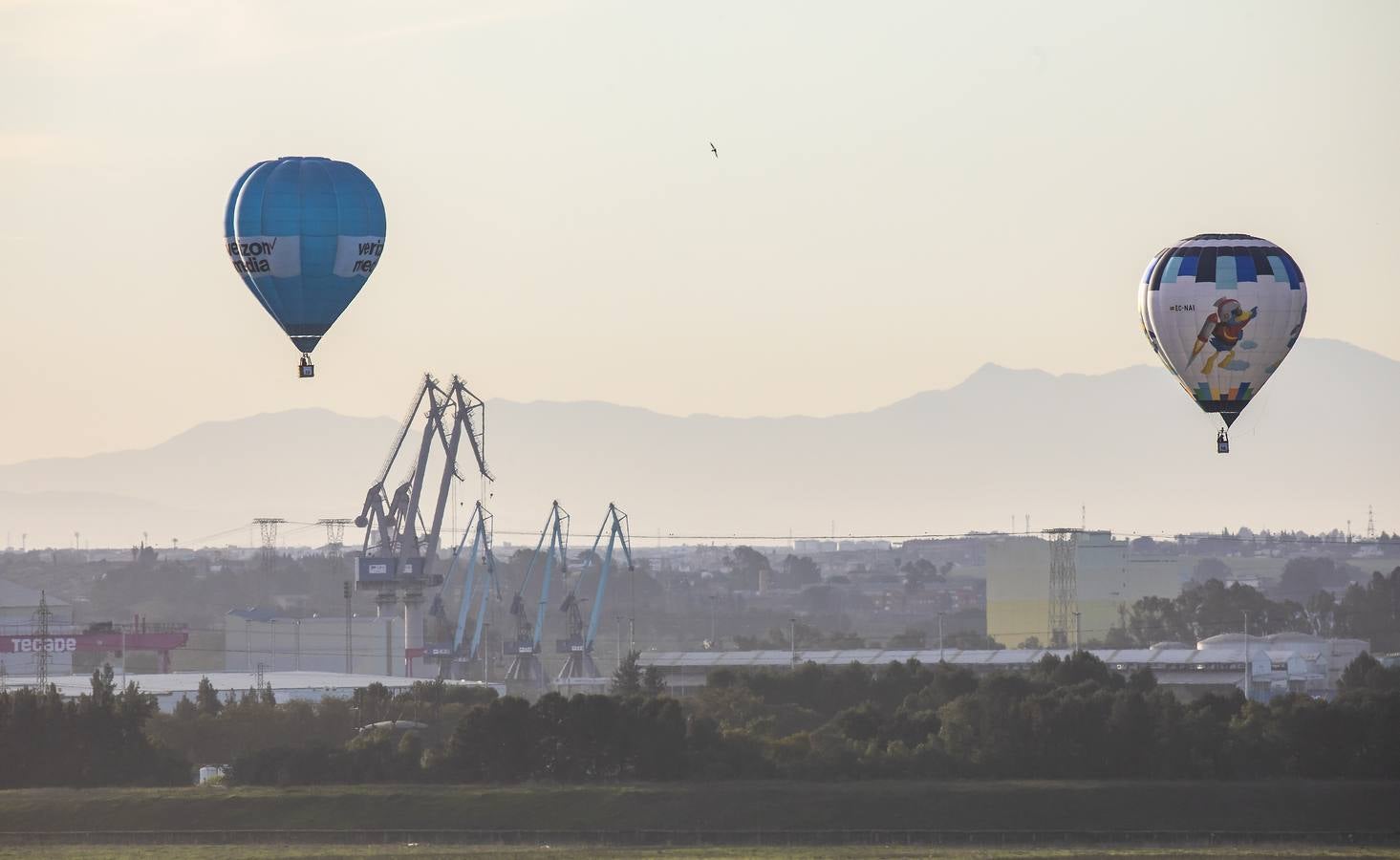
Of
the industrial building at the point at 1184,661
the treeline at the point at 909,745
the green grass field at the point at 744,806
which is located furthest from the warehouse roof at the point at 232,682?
the green grass field at the point at 744,806

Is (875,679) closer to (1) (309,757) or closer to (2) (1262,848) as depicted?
(1) (309,757)

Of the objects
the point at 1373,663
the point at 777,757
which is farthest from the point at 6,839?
the point at 1373,663

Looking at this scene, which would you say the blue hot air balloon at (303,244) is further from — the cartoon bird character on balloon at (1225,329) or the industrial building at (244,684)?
the industrial building at (244,684)

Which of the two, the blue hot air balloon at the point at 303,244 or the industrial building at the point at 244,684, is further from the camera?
the industrial building at the point at 244,684

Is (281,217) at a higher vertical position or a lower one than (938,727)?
higher

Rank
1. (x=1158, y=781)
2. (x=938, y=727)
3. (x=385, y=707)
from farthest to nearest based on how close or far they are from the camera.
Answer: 1. (x=385, y=707)
2. (x=938, y=727)
3. (x=1158, y=781)
